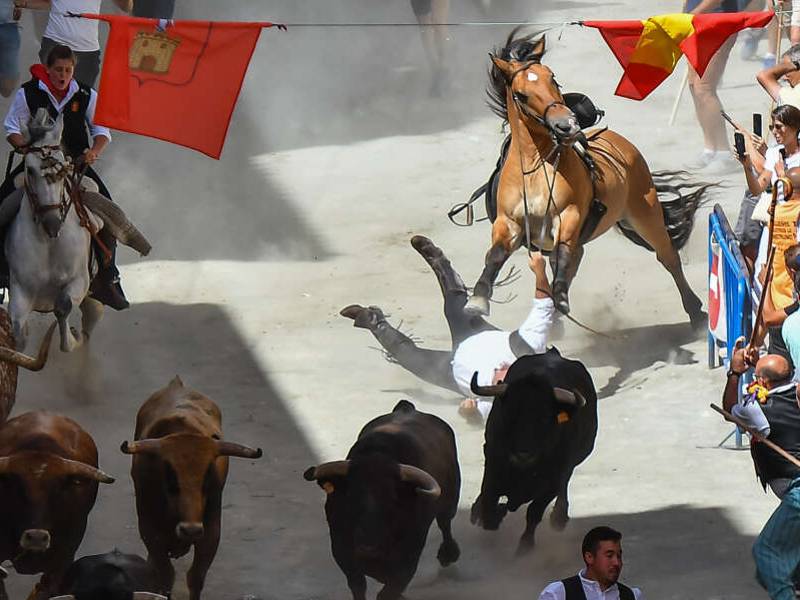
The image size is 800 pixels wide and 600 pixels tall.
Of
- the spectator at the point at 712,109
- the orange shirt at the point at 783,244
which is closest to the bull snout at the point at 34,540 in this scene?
the orange shirt at the point at 783,244

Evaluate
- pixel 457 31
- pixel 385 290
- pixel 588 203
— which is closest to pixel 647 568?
pixel 588 203

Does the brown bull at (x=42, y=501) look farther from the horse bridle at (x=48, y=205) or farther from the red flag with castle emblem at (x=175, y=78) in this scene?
the red flag with castle emblem at (x=175, y=78)

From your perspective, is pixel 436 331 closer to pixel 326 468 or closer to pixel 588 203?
pixel 588 203

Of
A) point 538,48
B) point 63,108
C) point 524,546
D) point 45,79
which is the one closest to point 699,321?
point 538,48

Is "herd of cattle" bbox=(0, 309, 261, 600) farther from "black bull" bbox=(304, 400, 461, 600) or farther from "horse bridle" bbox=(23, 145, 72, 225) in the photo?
"horse bridle" bbox=(23, 145, 72, 225)

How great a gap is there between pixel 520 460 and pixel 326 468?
1310mm

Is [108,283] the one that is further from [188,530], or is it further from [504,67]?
[188,530]

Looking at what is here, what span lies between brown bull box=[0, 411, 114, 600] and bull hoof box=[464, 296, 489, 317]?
4.37 meters

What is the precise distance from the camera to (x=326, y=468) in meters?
8.56

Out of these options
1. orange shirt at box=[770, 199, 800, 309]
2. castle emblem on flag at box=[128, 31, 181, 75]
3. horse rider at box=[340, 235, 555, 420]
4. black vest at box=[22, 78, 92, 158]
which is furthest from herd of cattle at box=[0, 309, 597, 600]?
black vest at box=[22, 78, 92, 158]

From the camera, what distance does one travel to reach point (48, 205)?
38.5 feet

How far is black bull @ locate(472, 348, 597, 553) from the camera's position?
9.42 m

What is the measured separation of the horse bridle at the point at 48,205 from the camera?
38.0ft

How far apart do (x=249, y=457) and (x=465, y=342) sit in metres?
3.72
